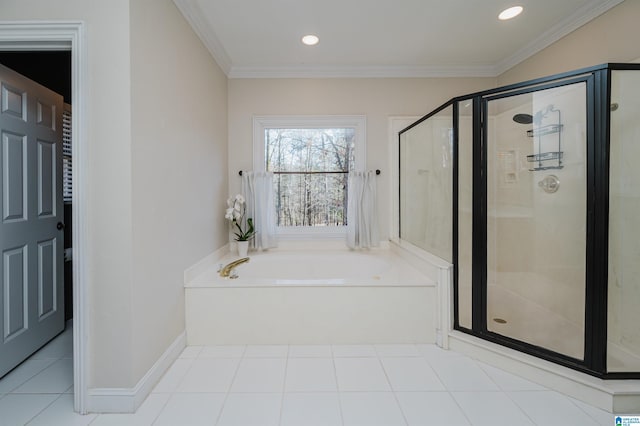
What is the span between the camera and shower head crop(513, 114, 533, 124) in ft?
6.92

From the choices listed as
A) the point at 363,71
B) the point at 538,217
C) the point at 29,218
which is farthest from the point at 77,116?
the point at 538,217

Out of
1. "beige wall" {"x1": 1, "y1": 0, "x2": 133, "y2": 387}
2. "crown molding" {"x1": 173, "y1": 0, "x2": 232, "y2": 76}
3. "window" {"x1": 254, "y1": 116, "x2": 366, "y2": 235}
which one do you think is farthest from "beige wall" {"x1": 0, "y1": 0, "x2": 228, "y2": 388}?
"window" {"x1": 254, "y1": 116, "x2": 366, "y2": 235}

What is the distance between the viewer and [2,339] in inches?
71.1

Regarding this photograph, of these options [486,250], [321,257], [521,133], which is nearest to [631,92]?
[521,133]

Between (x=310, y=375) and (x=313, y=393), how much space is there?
169mm

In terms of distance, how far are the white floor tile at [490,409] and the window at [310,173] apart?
199 centimetres

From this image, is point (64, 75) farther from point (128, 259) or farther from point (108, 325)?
point (108, 325)

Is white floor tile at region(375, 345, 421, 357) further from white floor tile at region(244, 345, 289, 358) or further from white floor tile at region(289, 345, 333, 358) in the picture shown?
white floor tile at region(244, 345, 289, 358)

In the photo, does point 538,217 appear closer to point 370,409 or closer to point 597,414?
point 597,414

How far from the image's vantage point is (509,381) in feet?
5.76

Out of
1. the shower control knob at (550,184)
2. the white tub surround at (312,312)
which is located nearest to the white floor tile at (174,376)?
the white tub surround at (312,312)

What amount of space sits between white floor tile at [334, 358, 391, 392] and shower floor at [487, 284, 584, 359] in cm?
84

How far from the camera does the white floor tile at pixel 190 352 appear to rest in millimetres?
2035

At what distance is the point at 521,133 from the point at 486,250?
3.01ft
